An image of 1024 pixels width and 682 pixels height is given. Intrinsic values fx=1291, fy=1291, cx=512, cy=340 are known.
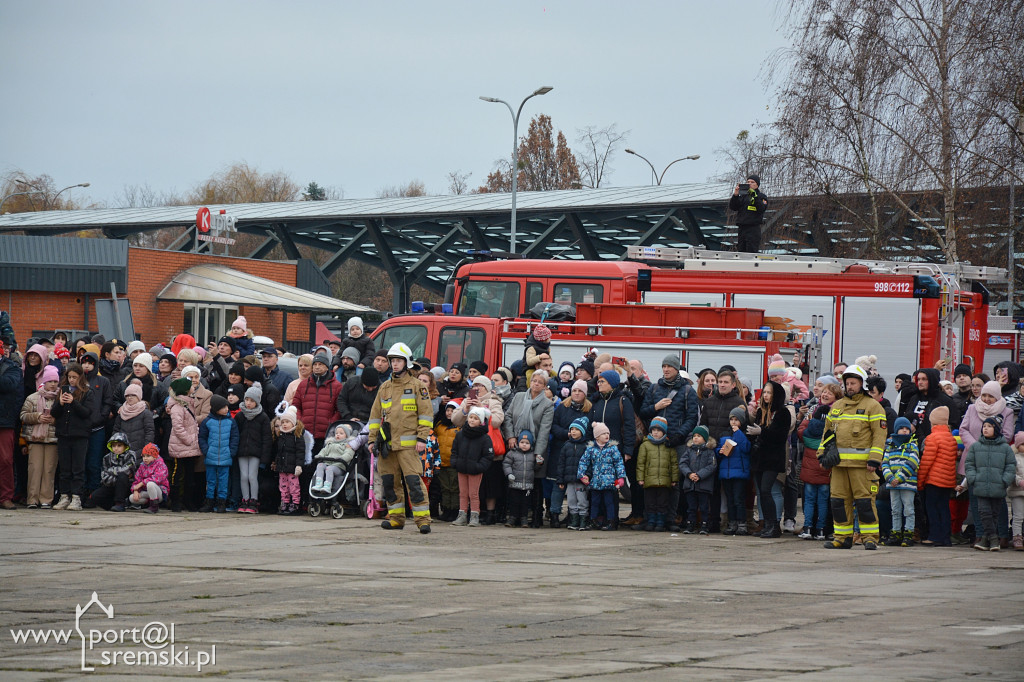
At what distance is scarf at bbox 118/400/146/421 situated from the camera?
606 inches

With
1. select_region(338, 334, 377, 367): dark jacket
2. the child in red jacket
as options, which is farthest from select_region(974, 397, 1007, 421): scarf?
select_region(338, 334, 377, 367): dark jacket

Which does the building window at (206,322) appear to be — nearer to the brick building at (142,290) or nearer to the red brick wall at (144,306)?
the brick building at (142,290)

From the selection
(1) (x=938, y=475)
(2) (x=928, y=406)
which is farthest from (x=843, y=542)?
(2) (x=928, y=406)

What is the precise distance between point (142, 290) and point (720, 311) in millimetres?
26423

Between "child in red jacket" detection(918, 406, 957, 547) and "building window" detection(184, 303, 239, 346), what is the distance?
3060 centimetres

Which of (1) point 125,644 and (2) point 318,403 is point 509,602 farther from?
(2) point 318,403

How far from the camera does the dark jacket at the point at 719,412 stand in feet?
47.7

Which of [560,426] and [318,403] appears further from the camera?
[318,403]

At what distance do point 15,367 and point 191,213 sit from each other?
37110 millimetres

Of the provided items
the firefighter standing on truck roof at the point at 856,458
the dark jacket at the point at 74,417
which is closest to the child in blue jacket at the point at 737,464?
the firefighter standing on truck roof at the point at 856,458

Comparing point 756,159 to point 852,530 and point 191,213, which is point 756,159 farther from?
point 191,213

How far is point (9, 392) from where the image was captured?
15570mm

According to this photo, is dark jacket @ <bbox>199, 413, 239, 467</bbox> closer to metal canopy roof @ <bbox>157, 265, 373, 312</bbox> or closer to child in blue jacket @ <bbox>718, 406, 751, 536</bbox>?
child in blue jacket @ <bbox>718, 406, 751, 536</bbox>

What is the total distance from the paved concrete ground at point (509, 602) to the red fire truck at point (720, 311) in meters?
4.36
